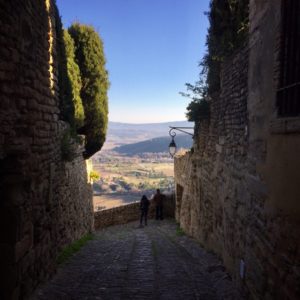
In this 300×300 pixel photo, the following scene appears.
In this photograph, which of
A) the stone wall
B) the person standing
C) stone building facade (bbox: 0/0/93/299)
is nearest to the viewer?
stone building facade (bbox: 0/0/93/299)

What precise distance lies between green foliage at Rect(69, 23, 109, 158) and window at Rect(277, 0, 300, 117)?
9.54 meters

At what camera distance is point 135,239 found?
11.6m

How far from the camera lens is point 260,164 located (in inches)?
197

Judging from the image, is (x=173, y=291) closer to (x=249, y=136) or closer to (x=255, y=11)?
(x=249, y=136)

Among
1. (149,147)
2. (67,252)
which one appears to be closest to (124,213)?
(67,252)

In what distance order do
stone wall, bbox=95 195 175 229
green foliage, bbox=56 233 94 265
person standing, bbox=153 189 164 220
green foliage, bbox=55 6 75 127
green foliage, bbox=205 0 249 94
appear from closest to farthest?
1. green foliage, bbox=56 233 94 265
2. green foliage, bbox=205 0 249 94
3. green foliage, bbox=55 6 75 127
4. person standing, bbox=153 189 164 220
5. stone wall, bbox=95 195 175 229

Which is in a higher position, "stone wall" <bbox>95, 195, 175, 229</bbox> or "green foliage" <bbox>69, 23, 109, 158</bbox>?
"green foliage" <bbox>69, 23, 109, 158</bbox>

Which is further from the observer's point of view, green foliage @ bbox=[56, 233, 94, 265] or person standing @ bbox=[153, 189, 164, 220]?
person standing @ bbox=[153, 189, 164, 220]

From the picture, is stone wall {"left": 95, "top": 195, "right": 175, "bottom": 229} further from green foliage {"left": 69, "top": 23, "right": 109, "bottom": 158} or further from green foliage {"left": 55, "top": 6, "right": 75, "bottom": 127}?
green foliage {"left": 55, "top": 6, "right": 75, "bottom": 127}

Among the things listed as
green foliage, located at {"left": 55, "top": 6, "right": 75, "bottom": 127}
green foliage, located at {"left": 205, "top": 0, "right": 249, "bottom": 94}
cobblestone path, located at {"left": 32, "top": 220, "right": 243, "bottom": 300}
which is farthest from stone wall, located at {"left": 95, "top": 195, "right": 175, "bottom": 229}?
green foliage, located at {"left": 205, "top": 0, "right": 249, "bottom": 94}

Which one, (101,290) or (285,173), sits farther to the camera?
(101,290)

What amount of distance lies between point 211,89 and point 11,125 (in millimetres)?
6641

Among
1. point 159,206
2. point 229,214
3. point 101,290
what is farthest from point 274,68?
point 159,206

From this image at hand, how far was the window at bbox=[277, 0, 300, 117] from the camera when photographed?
12.9 ft
